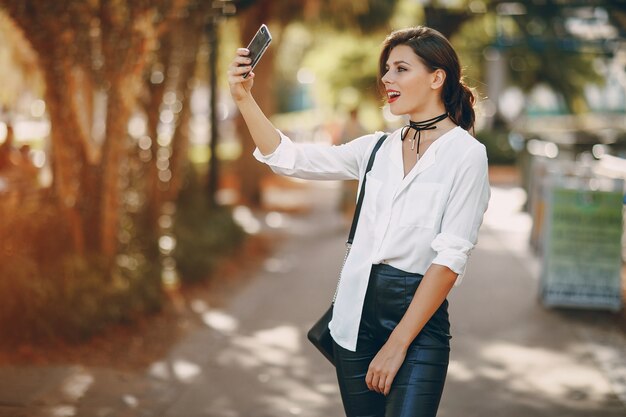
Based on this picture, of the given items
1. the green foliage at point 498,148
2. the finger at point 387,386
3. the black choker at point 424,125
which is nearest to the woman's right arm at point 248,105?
the black choker at point 424,125

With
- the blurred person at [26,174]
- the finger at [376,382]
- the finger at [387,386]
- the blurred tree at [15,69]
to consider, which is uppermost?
the blurred tree at [15,69]

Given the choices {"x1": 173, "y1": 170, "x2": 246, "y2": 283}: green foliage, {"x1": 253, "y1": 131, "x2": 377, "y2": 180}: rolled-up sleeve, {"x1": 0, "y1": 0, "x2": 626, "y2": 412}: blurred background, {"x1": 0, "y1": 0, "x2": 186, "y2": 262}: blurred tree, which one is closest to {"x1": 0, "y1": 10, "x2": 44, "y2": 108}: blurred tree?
{"x1": 0, "y1": 0, "x2": 626, "y2": 412}: blurred background

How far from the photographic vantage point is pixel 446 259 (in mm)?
2758

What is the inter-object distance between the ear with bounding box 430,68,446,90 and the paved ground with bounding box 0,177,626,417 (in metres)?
3.05

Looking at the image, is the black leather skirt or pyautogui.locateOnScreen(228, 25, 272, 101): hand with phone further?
pyautogui.locateOnScreen(228, 25, 272, 101): hand with phone

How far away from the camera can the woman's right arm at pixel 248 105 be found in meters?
2.98

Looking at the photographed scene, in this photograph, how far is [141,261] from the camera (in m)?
8.76

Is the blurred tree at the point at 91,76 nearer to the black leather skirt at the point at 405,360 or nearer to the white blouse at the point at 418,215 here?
the white blouse at the point at 418,215

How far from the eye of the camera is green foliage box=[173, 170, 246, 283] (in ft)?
32.0

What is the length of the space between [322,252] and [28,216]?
4853 millimetres

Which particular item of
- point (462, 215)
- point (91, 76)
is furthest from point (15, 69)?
point (462, 215)

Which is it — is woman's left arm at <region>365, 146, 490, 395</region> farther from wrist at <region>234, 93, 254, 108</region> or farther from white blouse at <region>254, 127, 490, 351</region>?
wrist at <region>234, 93, 254, 108</region>

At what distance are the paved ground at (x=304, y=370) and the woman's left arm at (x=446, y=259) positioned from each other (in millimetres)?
2788

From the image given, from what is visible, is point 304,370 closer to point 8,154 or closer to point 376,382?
point 376,382
